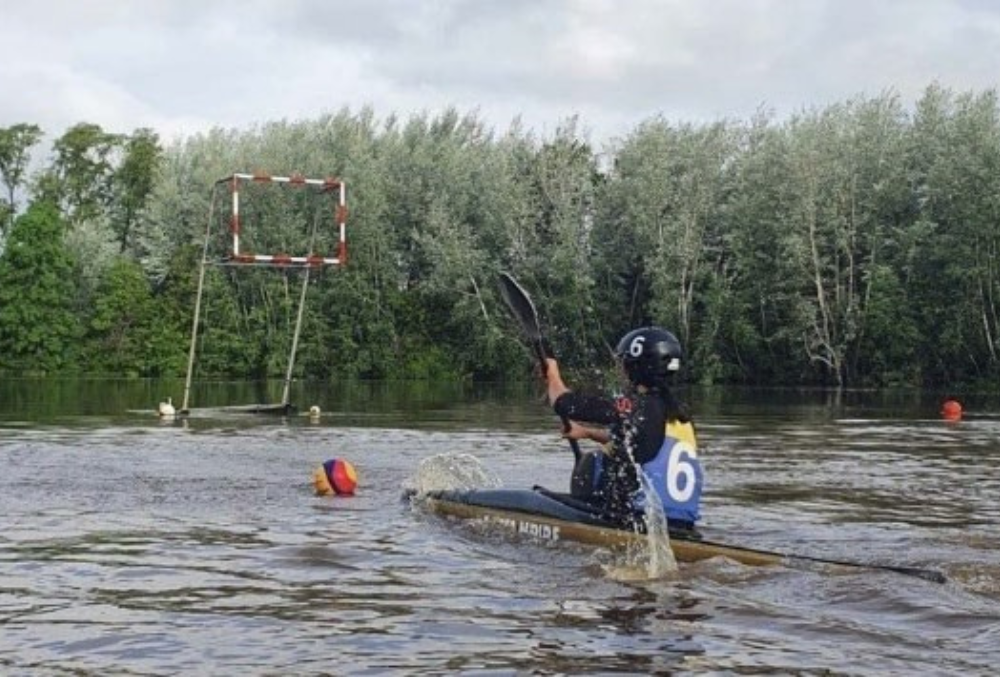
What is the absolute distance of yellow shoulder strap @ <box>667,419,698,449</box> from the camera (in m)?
9.30

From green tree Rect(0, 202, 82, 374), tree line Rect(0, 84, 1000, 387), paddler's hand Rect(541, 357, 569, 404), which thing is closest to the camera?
paddler's hand Rect(541, 357, 569, 404)

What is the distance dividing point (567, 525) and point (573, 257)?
1691 inches

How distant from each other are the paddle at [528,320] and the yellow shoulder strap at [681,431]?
1048mm

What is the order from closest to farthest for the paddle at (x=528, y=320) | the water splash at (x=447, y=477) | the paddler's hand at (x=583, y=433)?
the paddler's hand at (x=583, y=433) < the paddle at (x=528, y=320) < the water splash at (x=447, y=477)

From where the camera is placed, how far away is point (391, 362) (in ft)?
182

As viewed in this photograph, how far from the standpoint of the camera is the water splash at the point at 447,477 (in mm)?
13099

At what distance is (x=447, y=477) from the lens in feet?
45.5

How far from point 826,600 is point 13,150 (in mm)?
68169

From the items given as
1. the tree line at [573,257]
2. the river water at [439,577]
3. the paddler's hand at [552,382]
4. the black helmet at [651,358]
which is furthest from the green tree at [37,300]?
the black helmet at [651,358]

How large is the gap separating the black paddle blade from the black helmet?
2101mm

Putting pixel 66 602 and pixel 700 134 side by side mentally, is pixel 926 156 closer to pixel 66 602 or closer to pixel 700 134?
pixel 700 134

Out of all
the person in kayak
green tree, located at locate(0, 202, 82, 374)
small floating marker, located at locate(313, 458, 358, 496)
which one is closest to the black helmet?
the person in kayak

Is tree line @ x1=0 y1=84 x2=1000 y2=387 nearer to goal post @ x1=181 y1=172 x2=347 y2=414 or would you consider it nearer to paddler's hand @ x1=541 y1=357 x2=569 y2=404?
goal post @ x1=181 y1=172 x2=347 y2=414

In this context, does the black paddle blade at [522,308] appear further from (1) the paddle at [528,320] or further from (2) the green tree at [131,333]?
(2) the green tree at [131,333]
